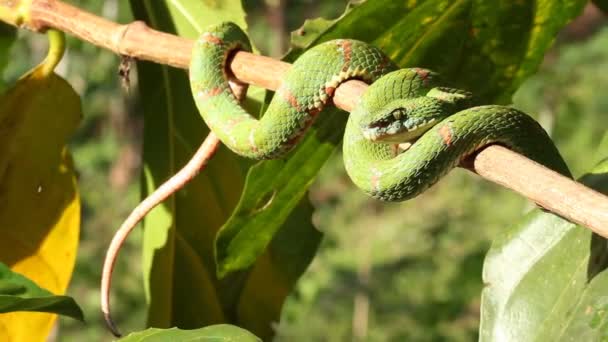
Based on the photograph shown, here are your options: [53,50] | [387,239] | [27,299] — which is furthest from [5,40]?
[387,239]

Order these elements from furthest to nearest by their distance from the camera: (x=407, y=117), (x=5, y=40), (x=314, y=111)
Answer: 1. (x=5, y=40)
2. (x=314, y=111)
3. (x=407, y=117)

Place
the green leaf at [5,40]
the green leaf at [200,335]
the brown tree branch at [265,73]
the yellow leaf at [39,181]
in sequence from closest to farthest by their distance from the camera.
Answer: the brown tree branch at [265,73] < the green leaf at [200,335] < the yellow leaf at [39,181] < the green leaf at [5,40]

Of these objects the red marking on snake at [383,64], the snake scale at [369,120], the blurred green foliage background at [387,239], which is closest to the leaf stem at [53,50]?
the snake scale at [369,120]

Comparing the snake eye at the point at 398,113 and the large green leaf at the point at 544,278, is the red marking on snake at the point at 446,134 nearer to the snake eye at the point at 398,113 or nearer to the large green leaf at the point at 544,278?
the snake eye at the point at 398,113

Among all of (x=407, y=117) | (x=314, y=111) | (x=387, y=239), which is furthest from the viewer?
(x=387, y=239)

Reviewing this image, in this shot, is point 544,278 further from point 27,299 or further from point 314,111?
point 27,299

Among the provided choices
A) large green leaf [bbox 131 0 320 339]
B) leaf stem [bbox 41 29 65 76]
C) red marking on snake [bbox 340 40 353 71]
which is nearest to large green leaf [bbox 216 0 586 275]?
red marking on snake [bbox 340 40 353 71]

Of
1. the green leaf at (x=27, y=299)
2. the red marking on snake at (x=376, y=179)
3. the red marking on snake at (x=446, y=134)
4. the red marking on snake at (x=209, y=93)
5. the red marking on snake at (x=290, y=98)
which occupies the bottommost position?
the green leaf at (x=27, y=299)
